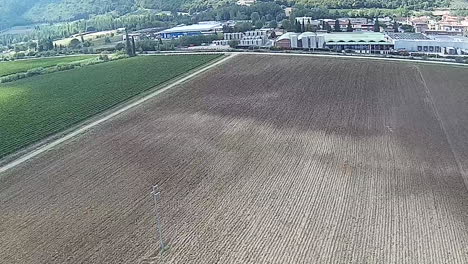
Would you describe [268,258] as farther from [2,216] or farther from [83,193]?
[2,216]

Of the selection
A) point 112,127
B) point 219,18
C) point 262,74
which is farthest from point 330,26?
point 112,127

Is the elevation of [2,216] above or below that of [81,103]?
below

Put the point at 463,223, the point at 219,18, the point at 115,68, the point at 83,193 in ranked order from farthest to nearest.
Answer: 1. the point at 219,18
2. the point at 115,68
3. the point at 83,193
4. the point at 463,223

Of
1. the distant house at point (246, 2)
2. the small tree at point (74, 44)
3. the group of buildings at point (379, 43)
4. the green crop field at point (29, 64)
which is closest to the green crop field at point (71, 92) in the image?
the green crop field at point (29, 64)

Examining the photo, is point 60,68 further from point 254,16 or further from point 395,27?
point 395,27

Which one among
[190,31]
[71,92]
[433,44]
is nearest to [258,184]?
[71,92]

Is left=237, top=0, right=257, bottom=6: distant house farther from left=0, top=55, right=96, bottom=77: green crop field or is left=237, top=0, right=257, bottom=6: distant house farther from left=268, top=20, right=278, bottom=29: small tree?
left=0, top=55, right=96, bottom=77: green crop field
